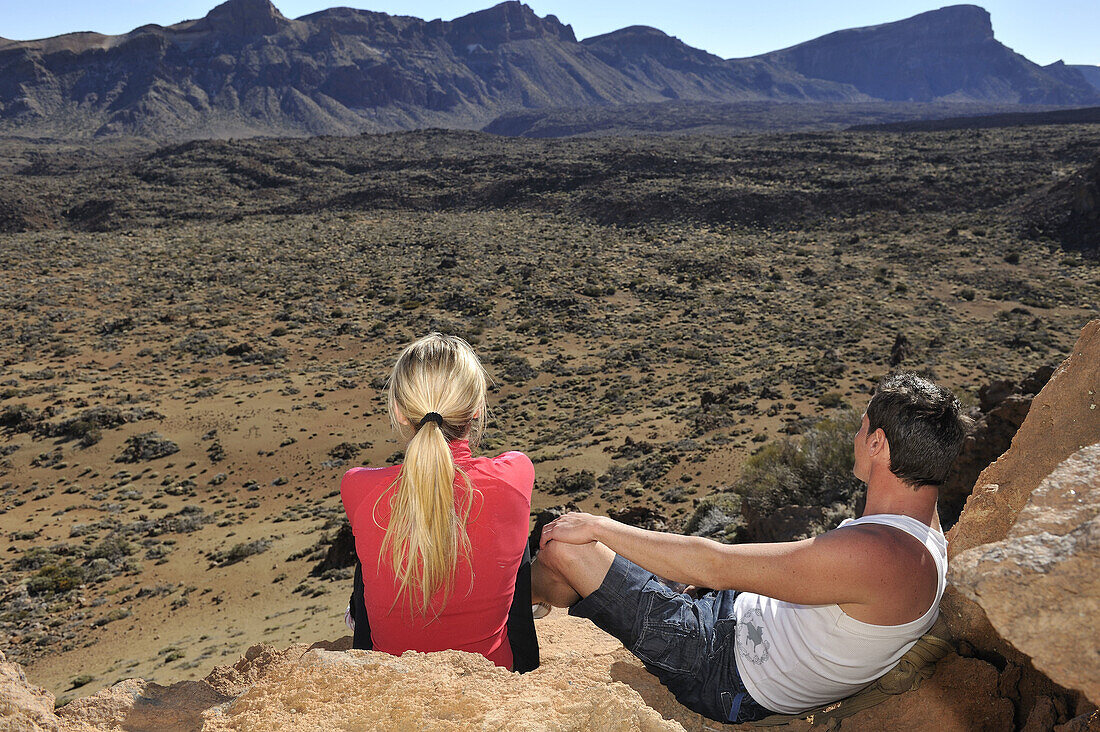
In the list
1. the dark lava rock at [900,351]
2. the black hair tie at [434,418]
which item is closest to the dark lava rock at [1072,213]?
the dark lava rock at [900,351]

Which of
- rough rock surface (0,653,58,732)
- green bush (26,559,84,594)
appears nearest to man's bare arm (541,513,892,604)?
rough rock surface (0,653,58,732)

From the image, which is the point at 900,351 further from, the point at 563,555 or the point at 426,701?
the point at 426,701

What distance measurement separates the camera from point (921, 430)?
1979mm

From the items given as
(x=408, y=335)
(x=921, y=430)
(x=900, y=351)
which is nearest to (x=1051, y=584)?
(x=921, y=430)

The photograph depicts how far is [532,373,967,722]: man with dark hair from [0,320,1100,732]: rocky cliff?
204mm

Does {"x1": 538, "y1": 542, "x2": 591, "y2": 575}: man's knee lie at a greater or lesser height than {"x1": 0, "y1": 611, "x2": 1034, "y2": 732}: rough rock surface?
greater

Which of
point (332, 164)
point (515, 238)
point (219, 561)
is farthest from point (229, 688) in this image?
point (332, 164)

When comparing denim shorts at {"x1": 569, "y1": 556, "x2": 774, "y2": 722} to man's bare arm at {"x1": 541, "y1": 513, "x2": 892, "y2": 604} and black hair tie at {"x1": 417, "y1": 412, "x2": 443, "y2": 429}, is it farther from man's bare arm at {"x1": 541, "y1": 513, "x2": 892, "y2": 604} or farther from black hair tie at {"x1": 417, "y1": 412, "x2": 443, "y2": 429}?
black hair tie at {"x1": 417, "y1": 412, "x2": 443, "y2": 429}

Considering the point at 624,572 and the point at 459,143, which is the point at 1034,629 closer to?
the point at 624,572

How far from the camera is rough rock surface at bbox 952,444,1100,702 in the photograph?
4.80ft

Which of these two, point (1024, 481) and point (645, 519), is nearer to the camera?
point (1024, 481)

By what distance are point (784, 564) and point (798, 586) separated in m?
0.07

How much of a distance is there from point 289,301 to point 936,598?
30.2m

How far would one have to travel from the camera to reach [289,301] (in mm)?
29359
